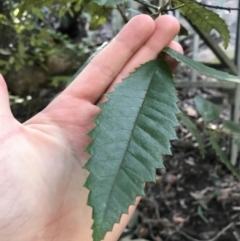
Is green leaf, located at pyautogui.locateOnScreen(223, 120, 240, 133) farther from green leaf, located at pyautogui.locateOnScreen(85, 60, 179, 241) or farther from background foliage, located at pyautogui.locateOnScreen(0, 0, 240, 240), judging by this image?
green leaf, located at pyautogui.locateOnScreen(85, 60, 179, 241)

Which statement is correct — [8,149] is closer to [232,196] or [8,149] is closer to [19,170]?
[19,170]

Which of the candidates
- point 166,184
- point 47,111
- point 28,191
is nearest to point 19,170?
point 28,191

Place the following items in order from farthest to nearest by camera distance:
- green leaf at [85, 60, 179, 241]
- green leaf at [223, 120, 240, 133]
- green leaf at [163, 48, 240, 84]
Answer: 1. green leaf at [223, 120, 240, 133]
2. green leaf at [163, 48, 240, 84]
3. green leaf at [85, 60, 179, 241]

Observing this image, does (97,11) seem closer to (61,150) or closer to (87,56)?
(61,150)

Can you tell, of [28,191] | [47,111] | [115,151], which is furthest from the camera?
[47,111]

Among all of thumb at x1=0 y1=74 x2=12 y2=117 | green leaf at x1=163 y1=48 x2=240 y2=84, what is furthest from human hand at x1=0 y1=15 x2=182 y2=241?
green leaf at x1=163 y1=48 x2=240 y2=84

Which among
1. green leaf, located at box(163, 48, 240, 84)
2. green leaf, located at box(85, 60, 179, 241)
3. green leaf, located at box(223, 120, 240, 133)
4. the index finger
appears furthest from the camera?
green leaf, located at box(223, 120, 240, 133)
